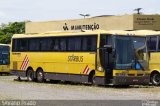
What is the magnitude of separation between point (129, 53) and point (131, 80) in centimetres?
137

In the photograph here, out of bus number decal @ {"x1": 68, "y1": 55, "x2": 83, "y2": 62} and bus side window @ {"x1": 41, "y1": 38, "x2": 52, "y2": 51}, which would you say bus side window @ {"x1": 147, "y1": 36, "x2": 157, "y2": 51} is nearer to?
bus number decal @ {"x1": 68, "y1": 55, "x2": 83, "y2": 62}

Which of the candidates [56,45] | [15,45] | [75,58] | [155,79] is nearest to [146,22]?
[15,45]

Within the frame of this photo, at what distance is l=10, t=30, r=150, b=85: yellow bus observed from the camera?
26328mm

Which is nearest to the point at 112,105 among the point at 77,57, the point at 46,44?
the point at 77,57

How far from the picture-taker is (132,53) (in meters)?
26.8

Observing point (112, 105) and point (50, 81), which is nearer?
point (112, 105)

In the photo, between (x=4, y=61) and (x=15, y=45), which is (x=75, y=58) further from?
(x=4, y=61)

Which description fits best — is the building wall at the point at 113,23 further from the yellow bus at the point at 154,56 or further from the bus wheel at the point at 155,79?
the bus wheel at the point at 155,79

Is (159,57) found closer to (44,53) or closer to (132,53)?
(132,53)

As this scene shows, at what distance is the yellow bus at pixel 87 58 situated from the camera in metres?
26.3

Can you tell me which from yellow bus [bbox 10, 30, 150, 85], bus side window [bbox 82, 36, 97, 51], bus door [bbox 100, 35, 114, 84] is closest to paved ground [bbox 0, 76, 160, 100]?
yellow bus [bbox 10, 30, 150, 85]

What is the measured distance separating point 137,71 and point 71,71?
398 cm

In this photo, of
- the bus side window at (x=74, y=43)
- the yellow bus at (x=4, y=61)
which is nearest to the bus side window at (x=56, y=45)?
the bus side window at (x=74, y=43)

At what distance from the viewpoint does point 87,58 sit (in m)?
27.5
